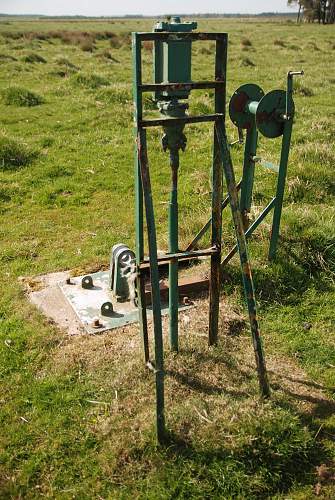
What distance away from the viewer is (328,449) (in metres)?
3.19

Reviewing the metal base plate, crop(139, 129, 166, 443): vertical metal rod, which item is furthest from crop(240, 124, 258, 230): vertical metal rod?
crop(139, 129, 166, 443): vertical metal rod

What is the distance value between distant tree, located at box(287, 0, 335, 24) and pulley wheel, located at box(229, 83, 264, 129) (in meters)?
63.0

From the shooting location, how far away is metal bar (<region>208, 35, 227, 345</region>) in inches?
125

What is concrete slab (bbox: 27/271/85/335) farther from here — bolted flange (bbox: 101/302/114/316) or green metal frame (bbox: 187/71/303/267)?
green metal frame (bbox: 187/71/303/267)

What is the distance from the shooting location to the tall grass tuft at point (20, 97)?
42.1 ft

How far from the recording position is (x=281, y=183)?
15.6ft

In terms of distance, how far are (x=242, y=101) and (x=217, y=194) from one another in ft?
4.12

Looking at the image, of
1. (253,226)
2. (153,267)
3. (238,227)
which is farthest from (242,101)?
(153,267)

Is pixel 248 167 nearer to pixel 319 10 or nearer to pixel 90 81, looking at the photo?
pixel 90 81

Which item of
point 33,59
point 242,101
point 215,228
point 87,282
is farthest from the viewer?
point 33,59

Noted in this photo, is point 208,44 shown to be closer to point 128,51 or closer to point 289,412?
point 128,51

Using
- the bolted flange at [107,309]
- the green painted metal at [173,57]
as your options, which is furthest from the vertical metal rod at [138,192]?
the bolted flange at [107,309]

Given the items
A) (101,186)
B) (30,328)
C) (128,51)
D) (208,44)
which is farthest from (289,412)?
(208,44)

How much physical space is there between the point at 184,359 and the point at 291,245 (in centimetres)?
203
